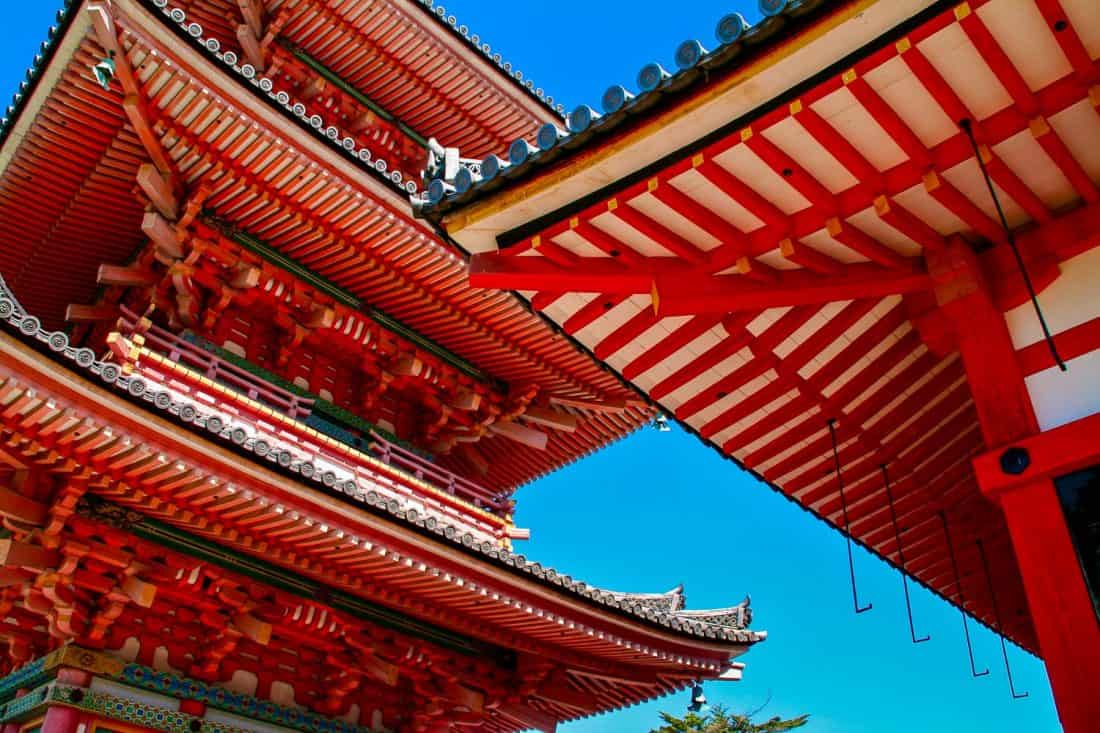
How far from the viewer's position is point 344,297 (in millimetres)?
11875

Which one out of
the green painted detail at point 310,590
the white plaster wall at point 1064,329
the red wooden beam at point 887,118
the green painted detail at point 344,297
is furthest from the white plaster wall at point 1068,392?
the green painted detail at point 344,297

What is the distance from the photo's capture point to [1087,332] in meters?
4.50

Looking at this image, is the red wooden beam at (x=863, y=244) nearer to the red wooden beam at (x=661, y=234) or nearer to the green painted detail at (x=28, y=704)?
the red wooden beam at (x=661, y=234)

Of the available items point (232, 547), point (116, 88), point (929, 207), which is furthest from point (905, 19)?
point (116, 88)

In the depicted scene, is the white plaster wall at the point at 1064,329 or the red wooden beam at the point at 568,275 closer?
the white plaster wall at the point at 1064,329

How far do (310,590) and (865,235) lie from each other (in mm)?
7101

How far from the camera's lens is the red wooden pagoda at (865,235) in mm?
3926

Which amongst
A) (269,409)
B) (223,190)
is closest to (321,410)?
(269,409)

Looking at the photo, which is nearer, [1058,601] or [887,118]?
[1058,601]

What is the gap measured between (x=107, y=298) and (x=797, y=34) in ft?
35.2

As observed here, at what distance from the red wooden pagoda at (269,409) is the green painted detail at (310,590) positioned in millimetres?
28

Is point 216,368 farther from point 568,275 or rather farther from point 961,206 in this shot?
point 961,206

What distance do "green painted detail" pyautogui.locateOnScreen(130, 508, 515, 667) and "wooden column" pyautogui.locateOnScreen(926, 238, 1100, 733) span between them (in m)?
7.19

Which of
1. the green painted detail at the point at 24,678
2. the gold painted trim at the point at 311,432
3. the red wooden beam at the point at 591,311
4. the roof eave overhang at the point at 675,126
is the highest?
the gold painted trim at the point at 311,432
